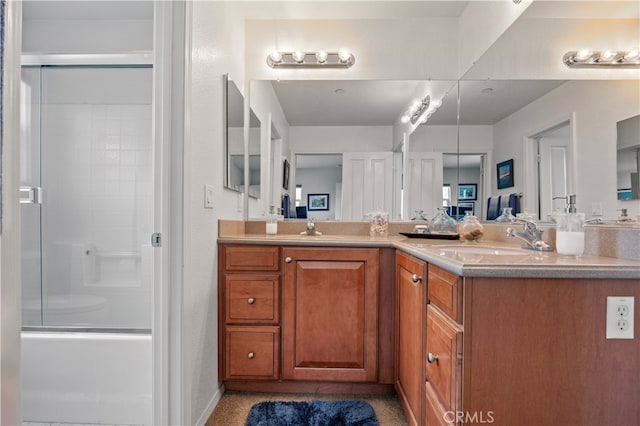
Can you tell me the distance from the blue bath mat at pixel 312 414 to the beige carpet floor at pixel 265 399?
48 millimetres

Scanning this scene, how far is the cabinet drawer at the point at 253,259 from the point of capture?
1.74 meters

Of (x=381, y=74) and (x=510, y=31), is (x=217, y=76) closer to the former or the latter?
(x=381, y=74)

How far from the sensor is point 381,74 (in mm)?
2305

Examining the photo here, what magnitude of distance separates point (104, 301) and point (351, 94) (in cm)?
254

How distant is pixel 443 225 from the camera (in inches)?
82.3

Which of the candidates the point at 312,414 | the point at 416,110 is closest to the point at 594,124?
the point at 416,110

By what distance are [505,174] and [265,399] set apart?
183cm

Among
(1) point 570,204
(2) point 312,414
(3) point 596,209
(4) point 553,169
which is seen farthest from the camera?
(2) point 312,414

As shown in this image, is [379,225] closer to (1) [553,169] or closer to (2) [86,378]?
(1) [553,169]

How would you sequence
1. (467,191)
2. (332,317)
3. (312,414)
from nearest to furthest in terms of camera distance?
(312,414), (332,317), (467,191)

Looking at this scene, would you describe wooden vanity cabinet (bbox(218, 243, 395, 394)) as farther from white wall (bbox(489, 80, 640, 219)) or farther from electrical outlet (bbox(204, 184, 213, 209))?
white wall (bbox(489, 80, 640, 219))

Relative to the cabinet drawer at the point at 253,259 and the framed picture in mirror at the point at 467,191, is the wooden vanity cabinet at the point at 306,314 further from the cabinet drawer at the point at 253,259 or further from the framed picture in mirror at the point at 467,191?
the framed picture in mirror at the point at 467,191

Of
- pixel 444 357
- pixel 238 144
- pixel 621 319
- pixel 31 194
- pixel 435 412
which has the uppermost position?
pixel 238 144

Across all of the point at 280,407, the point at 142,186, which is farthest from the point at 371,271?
the point at 142,186
